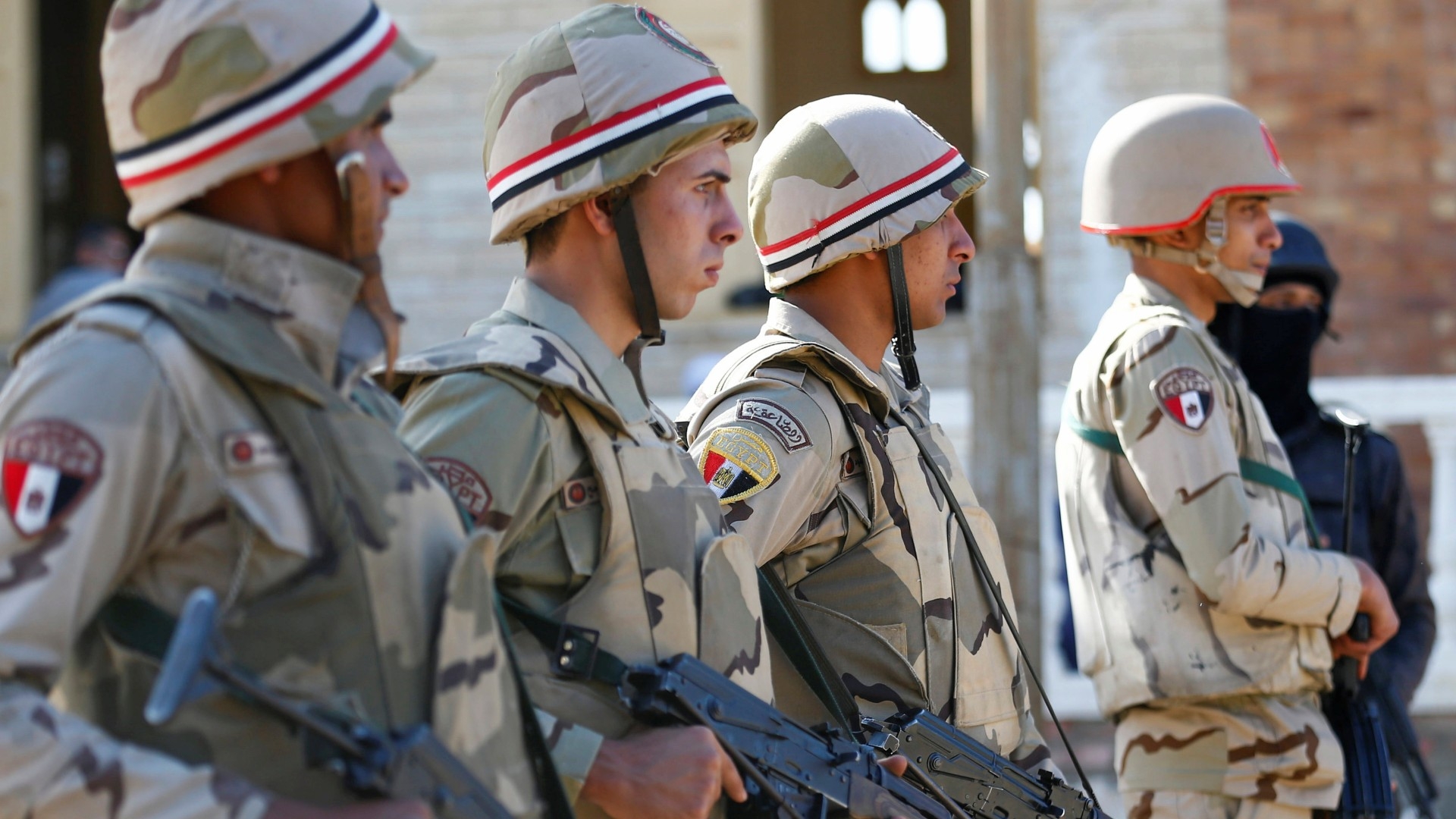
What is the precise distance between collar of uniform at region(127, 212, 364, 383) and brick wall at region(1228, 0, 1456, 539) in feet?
21.2

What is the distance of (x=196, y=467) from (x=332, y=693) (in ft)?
0.77

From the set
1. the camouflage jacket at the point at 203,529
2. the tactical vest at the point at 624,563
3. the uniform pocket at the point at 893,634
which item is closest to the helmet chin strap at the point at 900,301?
the uniform pocket at the point at 893,634

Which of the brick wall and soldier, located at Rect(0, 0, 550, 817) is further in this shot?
the brick wall

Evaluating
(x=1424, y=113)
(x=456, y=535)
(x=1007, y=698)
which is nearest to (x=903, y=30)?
(x=1424, y=113)

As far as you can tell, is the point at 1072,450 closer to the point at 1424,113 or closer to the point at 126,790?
the point at 126,790

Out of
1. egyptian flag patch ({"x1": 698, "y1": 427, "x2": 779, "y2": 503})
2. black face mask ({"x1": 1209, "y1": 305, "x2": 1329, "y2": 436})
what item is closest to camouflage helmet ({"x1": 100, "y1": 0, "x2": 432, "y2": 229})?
egyptian flag patch ({"x1": 698, "y1": 427, "x2": 779, "y2": 503})

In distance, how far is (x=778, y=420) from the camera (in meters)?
2.54

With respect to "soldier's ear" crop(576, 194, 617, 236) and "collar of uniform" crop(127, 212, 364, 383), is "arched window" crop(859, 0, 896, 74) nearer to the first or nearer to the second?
"soldier's ear" crop(576, 194, 617, 236)

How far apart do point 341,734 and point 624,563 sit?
59 centimetres

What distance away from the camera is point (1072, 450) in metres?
3.45

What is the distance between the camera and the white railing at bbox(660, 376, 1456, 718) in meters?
5.96

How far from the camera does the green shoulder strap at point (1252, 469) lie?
332cm

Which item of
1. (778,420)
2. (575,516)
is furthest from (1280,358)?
(575,516)

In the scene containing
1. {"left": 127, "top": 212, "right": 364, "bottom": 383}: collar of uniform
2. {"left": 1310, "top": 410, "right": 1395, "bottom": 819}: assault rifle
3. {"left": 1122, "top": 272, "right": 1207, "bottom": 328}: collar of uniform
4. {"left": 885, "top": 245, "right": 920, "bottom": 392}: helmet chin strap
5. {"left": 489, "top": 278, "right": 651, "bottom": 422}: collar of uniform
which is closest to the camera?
{"left": 127, "top": 212, "right": 364, "bottom": 383}: collar of uniform
